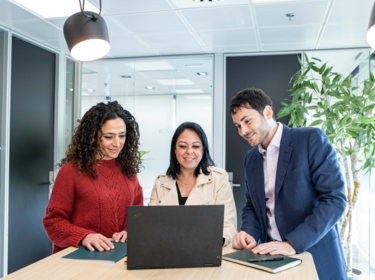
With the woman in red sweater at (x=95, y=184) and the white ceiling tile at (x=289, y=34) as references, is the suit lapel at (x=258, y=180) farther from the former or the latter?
the white ceiling tile at (x=289, y=34)

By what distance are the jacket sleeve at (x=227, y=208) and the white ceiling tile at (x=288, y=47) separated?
7.33 ft

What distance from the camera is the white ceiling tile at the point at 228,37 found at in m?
3.35

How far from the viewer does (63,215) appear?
68.2 inches

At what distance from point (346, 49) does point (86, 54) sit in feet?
10.2

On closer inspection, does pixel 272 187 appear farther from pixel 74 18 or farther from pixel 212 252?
pixel 74 18

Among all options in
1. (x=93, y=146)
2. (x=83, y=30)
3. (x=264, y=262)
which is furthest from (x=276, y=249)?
(x=83, y=30)

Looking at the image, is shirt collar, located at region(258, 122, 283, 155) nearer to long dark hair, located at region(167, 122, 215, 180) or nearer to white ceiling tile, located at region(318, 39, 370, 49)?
long dark hair, located at region(167, 122, 215, 180)

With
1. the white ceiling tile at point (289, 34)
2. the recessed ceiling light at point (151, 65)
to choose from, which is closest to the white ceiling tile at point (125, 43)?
the recessed ceiling light at point (151, 65)

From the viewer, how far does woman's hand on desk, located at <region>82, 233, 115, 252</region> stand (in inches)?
60.1

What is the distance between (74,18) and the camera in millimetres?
1850

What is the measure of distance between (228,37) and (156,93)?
1.29 metres

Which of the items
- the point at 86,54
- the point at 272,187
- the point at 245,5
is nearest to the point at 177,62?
the point at 245,5

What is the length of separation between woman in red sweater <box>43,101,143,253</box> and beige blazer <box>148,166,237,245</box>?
0.16 m

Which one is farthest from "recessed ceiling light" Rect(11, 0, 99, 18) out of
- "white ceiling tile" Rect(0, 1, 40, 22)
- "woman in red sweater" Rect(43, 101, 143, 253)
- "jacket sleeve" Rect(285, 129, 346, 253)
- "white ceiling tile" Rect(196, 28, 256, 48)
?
"jacket sleeve" Rect(285, 129, 346, 253)
